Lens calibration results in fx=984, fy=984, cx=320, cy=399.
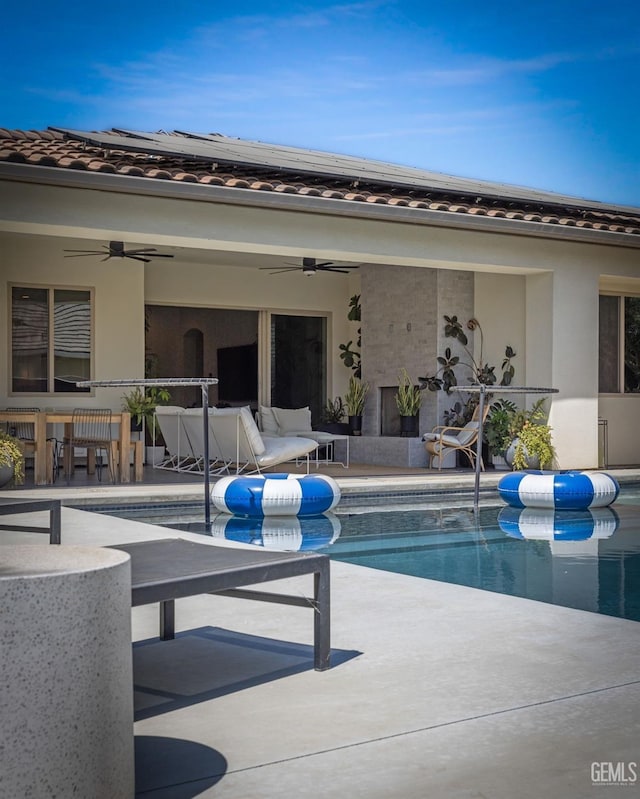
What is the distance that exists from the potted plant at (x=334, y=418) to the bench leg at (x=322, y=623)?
12201 mm

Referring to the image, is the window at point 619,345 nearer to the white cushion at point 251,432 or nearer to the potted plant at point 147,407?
the white cushion at point 251,432

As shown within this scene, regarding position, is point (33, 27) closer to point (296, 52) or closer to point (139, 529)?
point (296, 52)

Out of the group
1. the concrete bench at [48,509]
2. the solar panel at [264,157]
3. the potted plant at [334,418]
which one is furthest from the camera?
the potted plant at [334,418]

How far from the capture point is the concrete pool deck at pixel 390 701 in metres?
2.53

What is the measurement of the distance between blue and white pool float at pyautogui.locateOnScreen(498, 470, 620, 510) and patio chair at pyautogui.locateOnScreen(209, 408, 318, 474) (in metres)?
2.92

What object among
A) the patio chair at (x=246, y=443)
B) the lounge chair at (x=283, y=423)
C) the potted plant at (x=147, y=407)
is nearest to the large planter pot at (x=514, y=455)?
the lounge chair at (x=283, y=423)

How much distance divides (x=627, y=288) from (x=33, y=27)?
20.7m

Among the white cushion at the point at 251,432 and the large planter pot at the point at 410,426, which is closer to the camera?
the white cushion at the point at 251,432

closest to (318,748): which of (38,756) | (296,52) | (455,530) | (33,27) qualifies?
(38,756)

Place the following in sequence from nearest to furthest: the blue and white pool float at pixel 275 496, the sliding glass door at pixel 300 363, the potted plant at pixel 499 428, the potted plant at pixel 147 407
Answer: the blue and white pool float at pixel 275 496
the potted plant at pixel 499 428
the potted plant at pixel 147 407
the sliding glass door at pixel 300 363

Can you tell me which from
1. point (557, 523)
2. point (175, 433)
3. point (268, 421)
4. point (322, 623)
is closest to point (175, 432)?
point (175, 433)

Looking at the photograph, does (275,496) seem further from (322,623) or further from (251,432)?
(322,623)

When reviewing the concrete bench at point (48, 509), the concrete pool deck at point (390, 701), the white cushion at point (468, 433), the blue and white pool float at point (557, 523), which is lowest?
the blue and white pool float at point (557, 523)

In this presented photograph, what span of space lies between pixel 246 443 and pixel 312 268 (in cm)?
348
